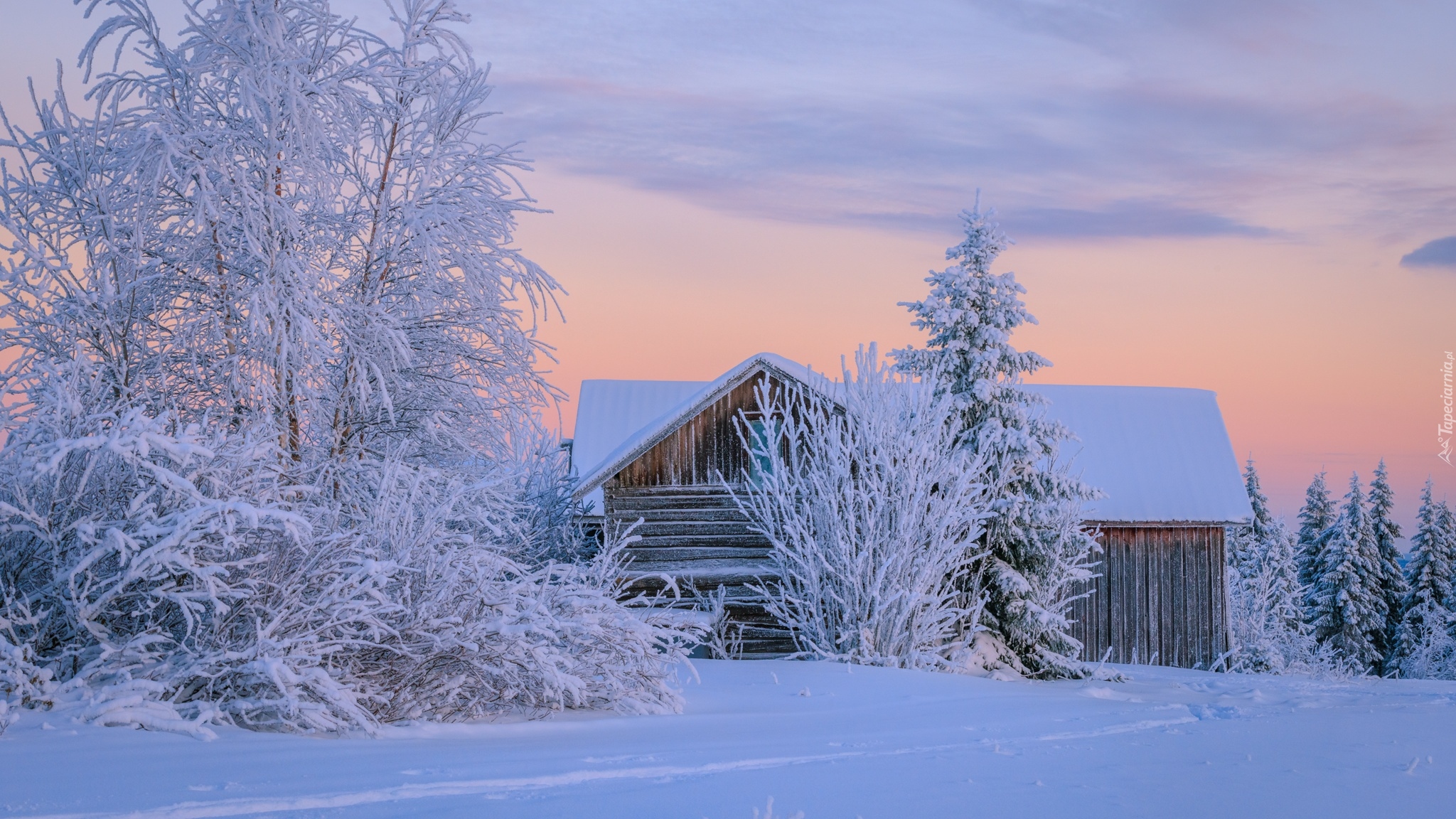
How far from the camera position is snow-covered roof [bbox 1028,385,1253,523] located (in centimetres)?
2431

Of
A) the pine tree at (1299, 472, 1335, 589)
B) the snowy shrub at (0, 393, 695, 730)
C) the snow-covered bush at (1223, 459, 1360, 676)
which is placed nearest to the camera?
the snowy shrub at (0, 393, 695, 730)

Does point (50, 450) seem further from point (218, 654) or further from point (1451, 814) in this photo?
point (1451, 814)

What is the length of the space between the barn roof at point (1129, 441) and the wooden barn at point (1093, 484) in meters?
0.04

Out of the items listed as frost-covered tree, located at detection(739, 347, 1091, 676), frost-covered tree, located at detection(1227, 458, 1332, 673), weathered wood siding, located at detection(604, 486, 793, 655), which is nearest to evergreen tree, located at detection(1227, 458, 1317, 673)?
frost-covered tree, located at detection(1227, 458, 1332, 673)

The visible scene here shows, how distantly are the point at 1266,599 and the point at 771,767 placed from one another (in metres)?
33.6

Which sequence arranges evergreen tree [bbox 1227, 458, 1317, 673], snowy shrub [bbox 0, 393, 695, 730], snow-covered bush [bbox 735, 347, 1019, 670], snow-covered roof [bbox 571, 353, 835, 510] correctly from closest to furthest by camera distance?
snowy shrub [bbox 0, 393, 695, 730]
snow-covered bush [bbox 735, 347, 1019, 670]
snow-covered roof [bbox 571, 353, 835, 510]
evergreen tree [bbox 1227, 458, 1317, 673]

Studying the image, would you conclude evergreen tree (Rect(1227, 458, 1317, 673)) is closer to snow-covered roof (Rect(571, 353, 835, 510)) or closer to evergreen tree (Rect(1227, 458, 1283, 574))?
evergreen tree (Rect(1227, 458, 1283, 574))

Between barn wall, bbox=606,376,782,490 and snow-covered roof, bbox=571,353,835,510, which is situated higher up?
snow-covered roof, bbox=571,353,835,510

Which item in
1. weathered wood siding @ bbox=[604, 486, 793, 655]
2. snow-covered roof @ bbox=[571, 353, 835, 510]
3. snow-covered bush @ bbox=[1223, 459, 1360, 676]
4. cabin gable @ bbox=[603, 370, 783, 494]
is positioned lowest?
snow-covered bush @ bbox=[1223, 459, 1360, 676]

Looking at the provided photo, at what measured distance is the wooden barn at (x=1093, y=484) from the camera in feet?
60.6

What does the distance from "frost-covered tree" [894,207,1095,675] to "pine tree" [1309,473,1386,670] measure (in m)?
27.5

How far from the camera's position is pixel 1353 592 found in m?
40.7

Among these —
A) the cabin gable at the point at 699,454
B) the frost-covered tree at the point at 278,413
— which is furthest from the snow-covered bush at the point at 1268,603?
the frost-covered tree at the point at 278,413

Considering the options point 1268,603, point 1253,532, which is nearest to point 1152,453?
point 1268,603
